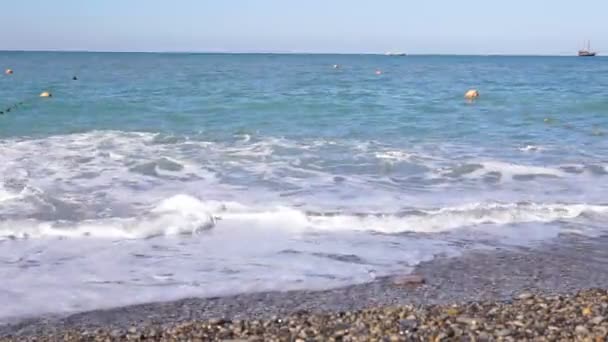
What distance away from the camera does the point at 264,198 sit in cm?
1003

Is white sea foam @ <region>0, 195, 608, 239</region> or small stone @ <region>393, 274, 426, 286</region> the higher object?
white sea foam @ <region>0, 195, 608, 239</region>

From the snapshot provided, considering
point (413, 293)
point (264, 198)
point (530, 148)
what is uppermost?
point (530, 148)

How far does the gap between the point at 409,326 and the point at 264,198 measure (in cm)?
521

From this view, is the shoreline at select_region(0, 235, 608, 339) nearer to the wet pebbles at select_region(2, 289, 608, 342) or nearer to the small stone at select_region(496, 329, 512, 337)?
the wet pebbles at select_region(2, 289, 608, 342)

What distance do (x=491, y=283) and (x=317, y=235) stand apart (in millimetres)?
2306

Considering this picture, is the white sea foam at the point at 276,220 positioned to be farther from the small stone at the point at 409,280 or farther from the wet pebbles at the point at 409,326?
the wet pebbles at the point at 409,326

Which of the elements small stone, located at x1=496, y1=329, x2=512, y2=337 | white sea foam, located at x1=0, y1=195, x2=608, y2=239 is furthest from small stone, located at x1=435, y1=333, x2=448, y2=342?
white sea foam, located at x1=0, y1=195, x2=608, y2=239

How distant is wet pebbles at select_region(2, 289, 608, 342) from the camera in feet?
15.9

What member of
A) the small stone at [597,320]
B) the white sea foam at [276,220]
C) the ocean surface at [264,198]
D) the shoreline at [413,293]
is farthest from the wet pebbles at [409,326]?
the white sea foam at [276,220]

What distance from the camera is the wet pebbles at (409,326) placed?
4.83 m

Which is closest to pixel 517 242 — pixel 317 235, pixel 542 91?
pixel 317 235

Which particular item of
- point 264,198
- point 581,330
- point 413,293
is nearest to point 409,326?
point 413,293

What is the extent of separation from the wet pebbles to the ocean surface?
910 mm

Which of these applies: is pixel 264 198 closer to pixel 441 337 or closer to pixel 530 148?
pixel 441 337
